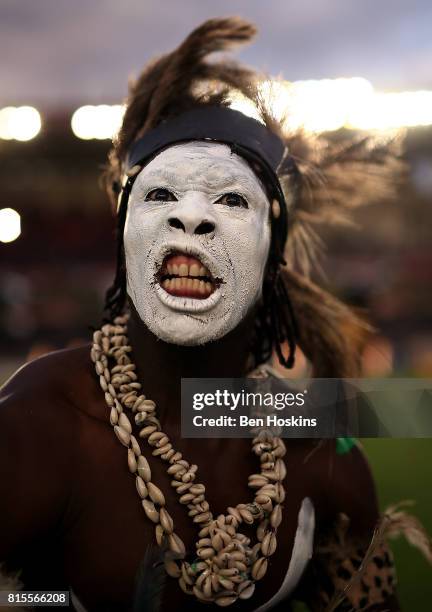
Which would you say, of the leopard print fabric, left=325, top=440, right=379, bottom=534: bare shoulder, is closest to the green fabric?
left=325, top=440, right=379, bottom=534: bare shoulder

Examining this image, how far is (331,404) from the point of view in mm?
1420

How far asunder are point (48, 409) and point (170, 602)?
0.36 metres

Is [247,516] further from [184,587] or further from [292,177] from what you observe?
[292,177]

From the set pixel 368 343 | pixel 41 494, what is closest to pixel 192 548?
pixel 41 494

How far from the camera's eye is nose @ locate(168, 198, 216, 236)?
1206mm

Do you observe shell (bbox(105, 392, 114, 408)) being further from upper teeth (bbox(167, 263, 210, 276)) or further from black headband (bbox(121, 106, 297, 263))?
black headband (bbox(121, 106, 297, 263))

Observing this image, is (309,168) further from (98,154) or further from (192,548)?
(98,154)

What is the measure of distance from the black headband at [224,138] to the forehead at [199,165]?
0.05 feet

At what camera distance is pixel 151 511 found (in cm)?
118

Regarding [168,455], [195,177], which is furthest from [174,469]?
[195,177]

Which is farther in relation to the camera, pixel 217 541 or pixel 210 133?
pixel 210 133

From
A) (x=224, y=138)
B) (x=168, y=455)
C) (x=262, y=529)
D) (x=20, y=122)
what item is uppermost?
(x=20, y=122)

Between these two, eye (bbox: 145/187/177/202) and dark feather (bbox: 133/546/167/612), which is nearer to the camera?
dark feather (bbox: 133/546/167/612)

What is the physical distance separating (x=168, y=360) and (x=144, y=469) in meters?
0.19
